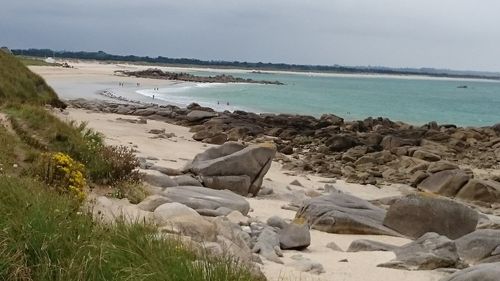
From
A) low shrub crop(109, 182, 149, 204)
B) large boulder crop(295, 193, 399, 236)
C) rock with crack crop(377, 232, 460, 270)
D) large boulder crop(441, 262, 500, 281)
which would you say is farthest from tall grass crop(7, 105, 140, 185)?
large boulder crop(441, 262, 500, 281)

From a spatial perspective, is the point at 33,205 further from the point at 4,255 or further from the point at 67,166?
the point at 67,166

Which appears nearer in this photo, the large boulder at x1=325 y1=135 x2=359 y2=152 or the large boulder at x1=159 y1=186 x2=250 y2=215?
the large boulder at x1=159 y1=186 x2=250 y2=215

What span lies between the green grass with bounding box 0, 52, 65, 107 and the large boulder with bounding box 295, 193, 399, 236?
1031 cm

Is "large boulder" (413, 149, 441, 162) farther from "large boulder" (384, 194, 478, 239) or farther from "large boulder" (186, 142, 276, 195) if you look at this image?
"large boulder" (384, 194, 478, 239)

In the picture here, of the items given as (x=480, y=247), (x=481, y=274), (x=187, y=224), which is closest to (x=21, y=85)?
(x=187, y=224)

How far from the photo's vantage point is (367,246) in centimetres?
880

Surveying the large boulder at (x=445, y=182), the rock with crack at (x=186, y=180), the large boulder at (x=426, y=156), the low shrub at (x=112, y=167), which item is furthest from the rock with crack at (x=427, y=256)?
the large boulder at (x=426, y=156)

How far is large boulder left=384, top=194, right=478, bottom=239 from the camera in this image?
1023cm

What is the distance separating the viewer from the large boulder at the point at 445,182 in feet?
54.9

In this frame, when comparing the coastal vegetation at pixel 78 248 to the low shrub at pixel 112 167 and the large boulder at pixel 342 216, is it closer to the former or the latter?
the low shrub at pixel 112 167

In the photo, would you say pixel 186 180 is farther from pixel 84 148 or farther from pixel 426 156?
pixel 426 156

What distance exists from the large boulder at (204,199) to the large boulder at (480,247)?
11.2 feet

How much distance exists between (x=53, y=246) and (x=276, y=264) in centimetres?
322

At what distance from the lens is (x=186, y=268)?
4430 millimetres
